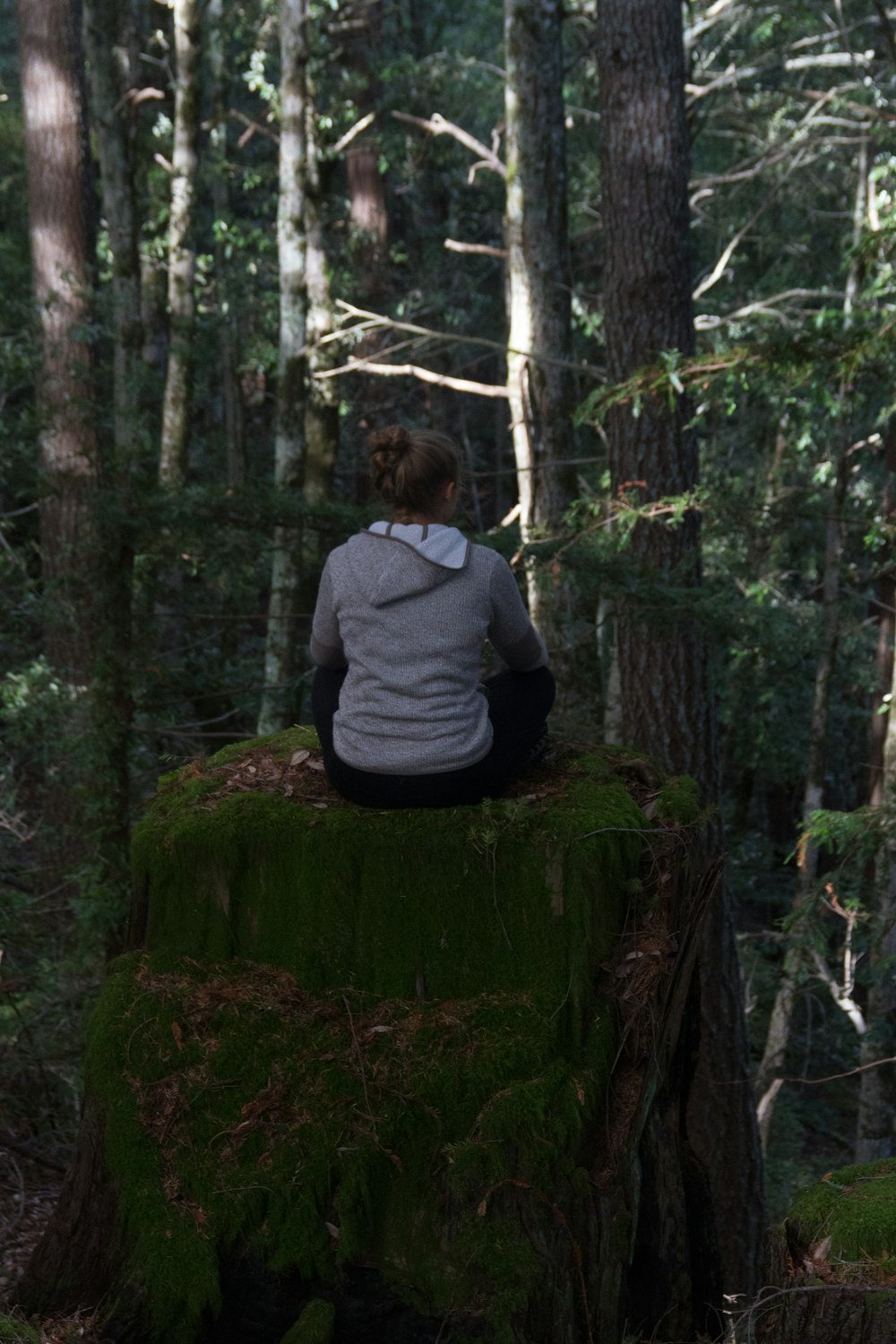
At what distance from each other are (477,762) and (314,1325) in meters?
1.70

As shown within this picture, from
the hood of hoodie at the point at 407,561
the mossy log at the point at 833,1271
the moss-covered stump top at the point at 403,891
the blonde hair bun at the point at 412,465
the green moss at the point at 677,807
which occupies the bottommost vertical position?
the mossy log at the point at 833,1271

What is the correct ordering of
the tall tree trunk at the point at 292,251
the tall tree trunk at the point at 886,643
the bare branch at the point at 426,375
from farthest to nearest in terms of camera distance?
1. the tall tree trunk at the point at 886,643
2. the tall tree trunk at the point at 292,251
3. the bare branch at the point at 426,375

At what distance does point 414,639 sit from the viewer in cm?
392

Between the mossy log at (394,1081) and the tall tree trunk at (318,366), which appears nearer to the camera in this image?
the mossy log at (394,1081)

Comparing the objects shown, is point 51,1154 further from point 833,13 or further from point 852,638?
point 833,13

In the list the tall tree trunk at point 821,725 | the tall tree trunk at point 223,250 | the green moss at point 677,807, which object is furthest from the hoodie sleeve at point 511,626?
the tall tree trunk at point 223,250

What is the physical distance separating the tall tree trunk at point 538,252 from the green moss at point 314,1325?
7609mm

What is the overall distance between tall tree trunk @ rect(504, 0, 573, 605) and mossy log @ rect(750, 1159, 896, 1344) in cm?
756

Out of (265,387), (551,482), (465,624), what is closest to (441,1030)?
(465,624)

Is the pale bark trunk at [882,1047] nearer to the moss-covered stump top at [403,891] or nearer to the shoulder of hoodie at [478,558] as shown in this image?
the moss-covered stump top at [403,891]

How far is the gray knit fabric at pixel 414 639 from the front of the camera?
12.8 feet

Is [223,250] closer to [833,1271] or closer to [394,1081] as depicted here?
[394,1081]

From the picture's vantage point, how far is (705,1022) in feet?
26.3

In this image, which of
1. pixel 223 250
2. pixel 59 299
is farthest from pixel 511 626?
pixel 223 250
